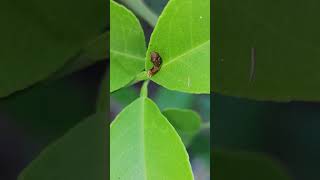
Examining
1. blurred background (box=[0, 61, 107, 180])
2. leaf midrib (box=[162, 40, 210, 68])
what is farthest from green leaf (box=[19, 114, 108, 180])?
leaf midrib (box=[162, 40, 210, 68])

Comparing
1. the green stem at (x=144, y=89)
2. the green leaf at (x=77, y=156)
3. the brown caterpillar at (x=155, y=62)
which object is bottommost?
the green leaf at (x=77, y=156)

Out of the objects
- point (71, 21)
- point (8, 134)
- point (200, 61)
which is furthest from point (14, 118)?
point (200, 61)

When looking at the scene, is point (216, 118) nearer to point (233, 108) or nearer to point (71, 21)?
point (233, 108)

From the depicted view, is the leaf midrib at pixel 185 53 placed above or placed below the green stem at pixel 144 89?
above

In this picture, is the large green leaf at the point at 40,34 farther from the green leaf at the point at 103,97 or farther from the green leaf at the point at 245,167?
the green leaf at the point at 245,167

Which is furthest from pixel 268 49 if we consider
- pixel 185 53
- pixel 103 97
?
pixel 103 97

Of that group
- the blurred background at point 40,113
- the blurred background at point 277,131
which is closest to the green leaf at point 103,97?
the blurred background at point 40,113
